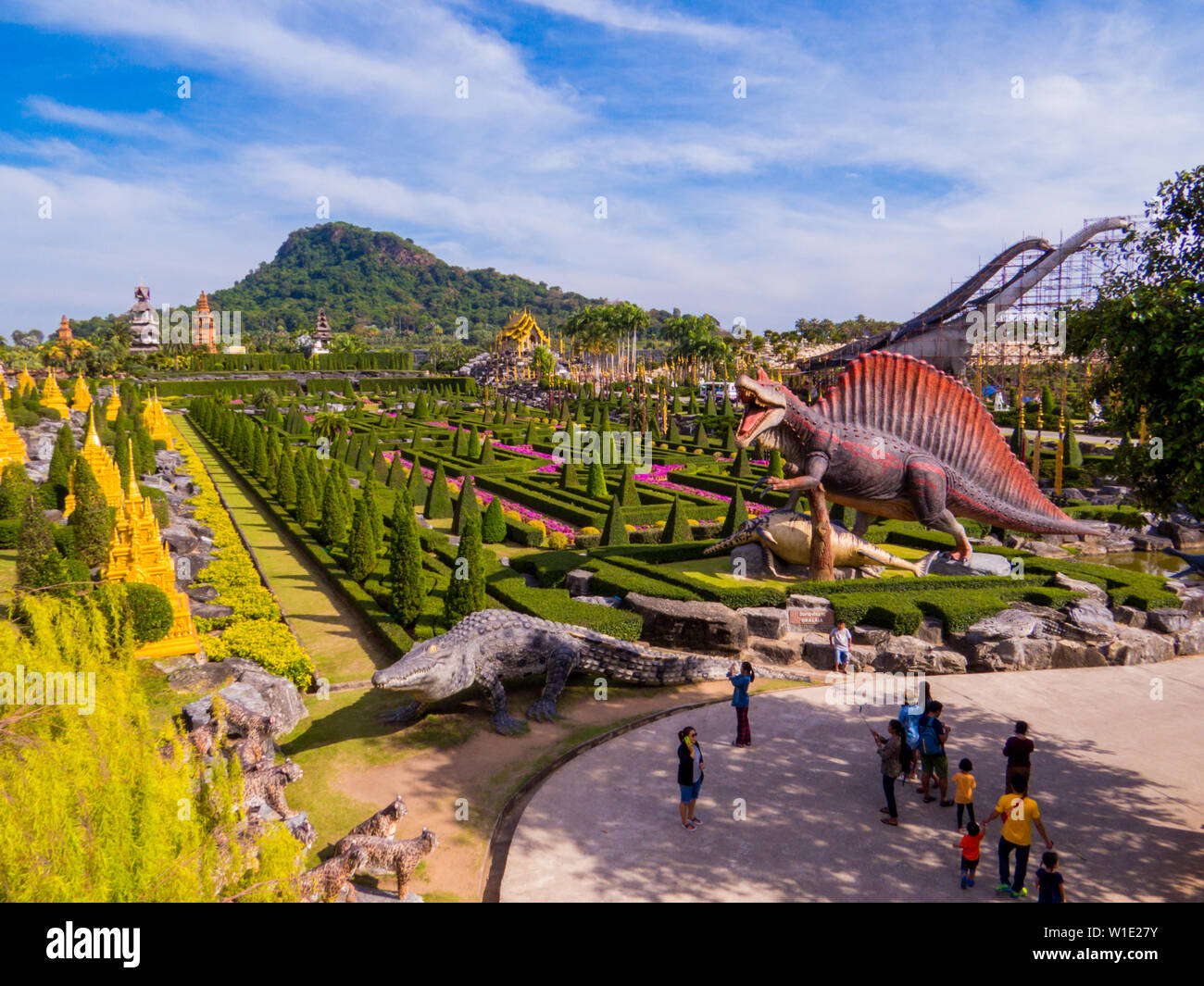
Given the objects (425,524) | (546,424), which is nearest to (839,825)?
(425,524)

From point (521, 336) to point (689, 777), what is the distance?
11132 centimetres

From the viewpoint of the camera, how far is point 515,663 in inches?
498

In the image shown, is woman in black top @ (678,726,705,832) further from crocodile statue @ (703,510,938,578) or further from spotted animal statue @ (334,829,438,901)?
crocodile statue @ (703,510,938,578)

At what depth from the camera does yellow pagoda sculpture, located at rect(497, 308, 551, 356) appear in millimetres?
116312

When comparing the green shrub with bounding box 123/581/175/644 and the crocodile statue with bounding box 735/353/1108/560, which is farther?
the crocodile statue with bounding box 735/353/1108/560

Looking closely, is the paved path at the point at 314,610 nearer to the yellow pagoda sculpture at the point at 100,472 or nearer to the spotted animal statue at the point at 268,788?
the yellow pagoda sculpture at the point at 100,472

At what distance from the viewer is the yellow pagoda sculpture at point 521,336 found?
11631 centimetres

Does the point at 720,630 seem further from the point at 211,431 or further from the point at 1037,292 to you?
the point at 1037,292

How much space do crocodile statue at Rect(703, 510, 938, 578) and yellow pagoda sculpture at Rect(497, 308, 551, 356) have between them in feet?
329
